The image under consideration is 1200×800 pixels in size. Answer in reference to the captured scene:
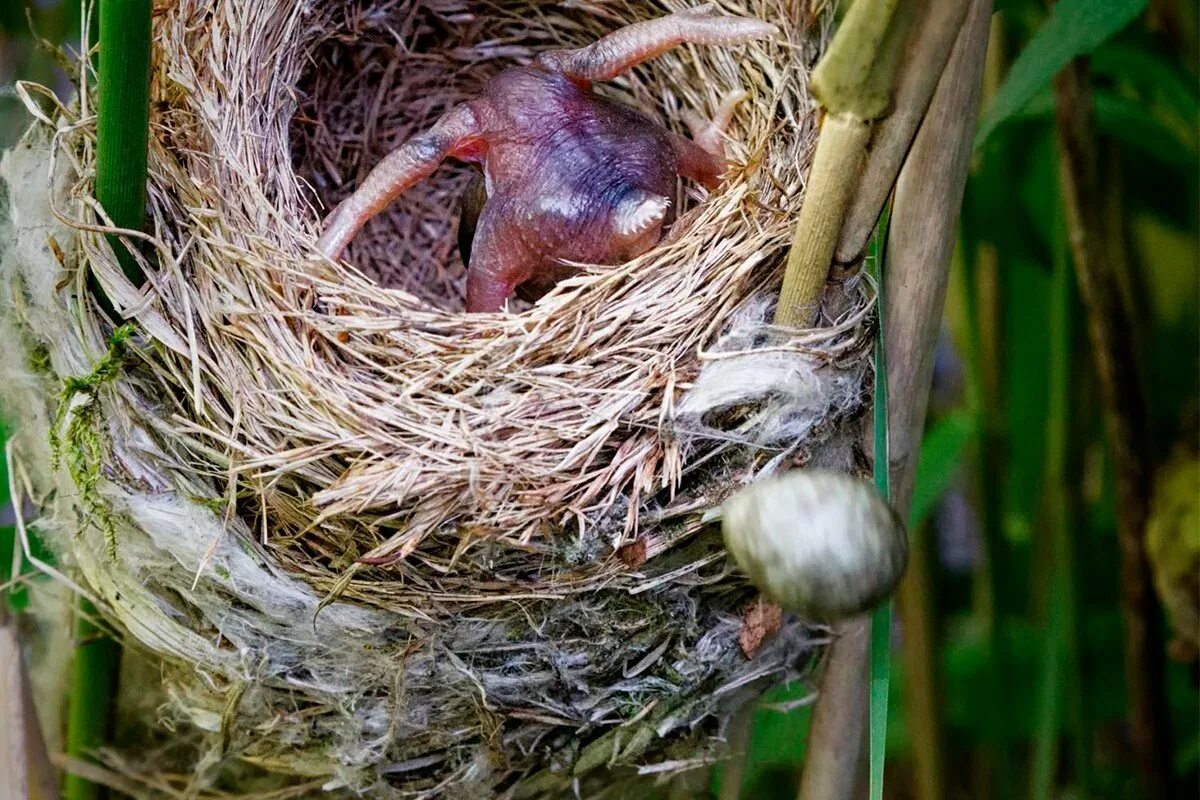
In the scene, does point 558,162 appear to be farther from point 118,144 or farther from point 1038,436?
point 1038,436

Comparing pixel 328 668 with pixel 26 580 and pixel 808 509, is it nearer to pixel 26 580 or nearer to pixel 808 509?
pixel 26 580

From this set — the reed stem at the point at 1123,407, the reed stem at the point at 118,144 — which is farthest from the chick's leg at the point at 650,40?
the reed stem at the point at 118,144

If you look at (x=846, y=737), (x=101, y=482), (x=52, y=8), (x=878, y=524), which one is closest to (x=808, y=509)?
(x=878, y=524)

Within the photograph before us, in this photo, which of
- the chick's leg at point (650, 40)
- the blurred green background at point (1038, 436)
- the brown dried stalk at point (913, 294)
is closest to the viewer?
the brown dried stalk at point (913, 294)

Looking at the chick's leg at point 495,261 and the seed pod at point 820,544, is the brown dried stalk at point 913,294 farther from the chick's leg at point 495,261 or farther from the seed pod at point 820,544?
the chick's leg at point 495,261

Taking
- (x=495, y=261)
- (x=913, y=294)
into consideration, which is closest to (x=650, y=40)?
(x=495, y=261)

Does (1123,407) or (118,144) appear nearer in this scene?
(118,144)

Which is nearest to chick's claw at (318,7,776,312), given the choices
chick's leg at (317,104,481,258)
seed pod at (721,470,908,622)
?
chick's leg at (317,104,481,258)

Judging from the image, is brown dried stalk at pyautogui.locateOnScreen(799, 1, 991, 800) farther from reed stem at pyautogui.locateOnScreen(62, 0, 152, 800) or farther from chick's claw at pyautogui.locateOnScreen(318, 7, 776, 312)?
reed stem at pyautogui.locateOnScreen(62, 0, 152, 800)
